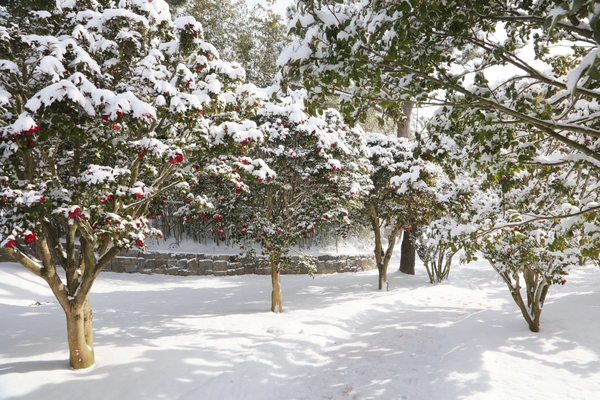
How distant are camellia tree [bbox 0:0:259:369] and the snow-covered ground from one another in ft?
2.88

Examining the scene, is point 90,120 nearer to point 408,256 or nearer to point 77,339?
point 77,339

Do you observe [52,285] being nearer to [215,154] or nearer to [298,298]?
[215,154]

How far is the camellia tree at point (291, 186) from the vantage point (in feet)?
25.4

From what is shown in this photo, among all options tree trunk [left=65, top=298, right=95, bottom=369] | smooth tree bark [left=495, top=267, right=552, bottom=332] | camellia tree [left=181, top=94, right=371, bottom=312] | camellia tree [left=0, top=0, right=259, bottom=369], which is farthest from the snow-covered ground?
camellia tree [left=181, top=94, right=371, bottom=312]

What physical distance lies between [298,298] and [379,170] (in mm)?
4401

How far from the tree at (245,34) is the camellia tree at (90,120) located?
11.9 metres

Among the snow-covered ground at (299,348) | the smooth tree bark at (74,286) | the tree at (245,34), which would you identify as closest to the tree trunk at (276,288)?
the snow-covered ground at (299,348)

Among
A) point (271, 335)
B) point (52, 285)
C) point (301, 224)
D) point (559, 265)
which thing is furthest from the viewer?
point (301, 224)

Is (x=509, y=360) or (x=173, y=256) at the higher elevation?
(x=173, y=256)

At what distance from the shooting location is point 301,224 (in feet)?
26.6

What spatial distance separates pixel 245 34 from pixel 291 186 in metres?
11.5

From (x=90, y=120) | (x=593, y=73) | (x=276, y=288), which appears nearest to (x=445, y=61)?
(x=593, y=73)

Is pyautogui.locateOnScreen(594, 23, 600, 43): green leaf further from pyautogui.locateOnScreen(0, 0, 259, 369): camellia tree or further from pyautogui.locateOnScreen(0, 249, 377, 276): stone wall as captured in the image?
pyautogui.locateOnScreen(0, 249, 377, 276): stone wall

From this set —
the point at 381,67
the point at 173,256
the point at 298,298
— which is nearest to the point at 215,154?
the point at 381,67
